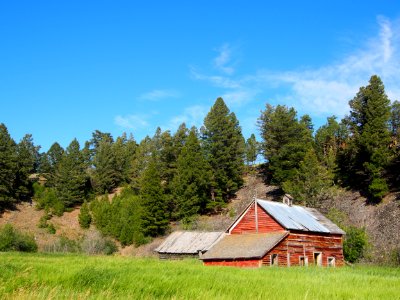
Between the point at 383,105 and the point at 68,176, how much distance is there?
2124 inches

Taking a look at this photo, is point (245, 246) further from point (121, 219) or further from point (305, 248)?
point (121, 219)

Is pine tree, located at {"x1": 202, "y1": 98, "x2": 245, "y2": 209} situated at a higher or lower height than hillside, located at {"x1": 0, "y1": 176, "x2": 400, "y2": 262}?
higher

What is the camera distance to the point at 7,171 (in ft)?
235

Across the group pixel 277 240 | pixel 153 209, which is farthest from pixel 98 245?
pixel 277 240

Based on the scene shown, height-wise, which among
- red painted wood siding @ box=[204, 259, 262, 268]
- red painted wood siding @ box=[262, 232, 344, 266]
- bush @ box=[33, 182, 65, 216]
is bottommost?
red painted wood siding @ box=[204, 259, 262, 268]

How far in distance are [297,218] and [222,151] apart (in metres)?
28.7

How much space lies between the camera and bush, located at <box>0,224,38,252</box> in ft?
183

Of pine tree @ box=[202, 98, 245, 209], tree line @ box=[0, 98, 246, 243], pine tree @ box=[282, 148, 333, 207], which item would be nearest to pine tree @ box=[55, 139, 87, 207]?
tree line @ box=[0, 98, 246, 243]

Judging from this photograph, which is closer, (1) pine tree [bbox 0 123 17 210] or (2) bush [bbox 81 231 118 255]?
(2) bush [bbox 81 231 118 255]

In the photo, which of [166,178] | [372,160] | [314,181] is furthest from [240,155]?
[372,160]

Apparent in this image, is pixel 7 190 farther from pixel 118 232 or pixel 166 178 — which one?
pixel 166 178

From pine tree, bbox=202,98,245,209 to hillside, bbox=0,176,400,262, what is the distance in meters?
2.58

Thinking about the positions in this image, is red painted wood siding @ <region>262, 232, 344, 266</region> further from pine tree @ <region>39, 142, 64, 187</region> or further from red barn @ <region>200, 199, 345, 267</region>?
pine tree @ <region>39, 142, 64, 187</region>

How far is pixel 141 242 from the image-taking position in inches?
2440
